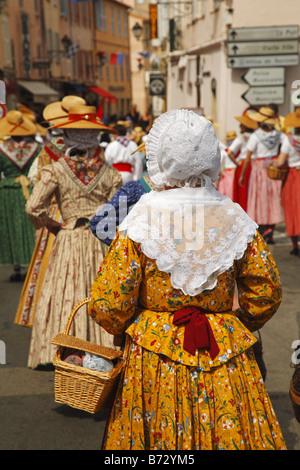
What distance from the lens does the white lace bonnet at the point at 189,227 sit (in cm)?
244

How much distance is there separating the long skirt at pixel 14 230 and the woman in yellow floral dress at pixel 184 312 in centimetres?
548

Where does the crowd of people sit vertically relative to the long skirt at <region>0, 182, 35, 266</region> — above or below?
above

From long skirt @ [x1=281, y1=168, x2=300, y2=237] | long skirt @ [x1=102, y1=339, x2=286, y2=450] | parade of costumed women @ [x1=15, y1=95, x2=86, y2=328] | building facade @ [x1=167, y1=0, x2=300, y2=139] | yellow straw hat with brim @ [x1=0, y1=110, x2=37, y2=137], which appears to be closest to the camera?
long skirt @ [x1=102, y1=339, x2=286, y2=450]

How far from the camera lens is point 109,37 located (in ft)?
176

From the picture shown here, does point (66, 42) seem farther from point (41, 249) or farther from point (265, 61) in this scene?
point (41, 249)

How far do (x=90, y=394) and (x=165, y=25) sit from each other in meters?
29.9

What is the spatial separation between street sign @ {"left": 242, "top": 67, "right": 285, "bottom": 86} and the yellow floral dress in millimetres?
12107

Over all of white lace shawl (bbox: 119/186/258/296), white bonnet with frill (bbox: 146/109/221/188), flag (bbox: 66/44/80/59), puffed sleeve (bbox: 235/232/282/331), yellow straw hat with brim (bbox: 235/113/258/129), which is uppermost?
flag (bbox: 66/44/80/59)

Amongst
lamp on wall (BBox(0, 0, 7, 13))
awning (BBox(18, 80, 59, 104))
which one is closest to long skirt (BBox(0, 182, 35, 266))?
lamp on wall (BBox(0, 0, 7, 13))

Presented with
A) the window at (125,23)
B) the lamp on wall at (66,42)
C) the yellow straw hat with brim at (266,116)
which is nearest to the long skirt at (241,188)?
the yellow straw hat with brim at (266,116)

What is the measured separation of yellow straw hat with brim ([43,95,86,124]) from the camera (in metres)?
5.26

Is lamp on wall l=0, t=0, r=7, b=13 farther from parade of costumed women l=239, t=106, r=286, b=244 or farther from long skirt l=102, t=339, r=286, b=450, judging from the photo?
long skirt l=102, t=339, r=286, b=450

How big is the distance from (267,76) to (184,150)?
13146 millimetres

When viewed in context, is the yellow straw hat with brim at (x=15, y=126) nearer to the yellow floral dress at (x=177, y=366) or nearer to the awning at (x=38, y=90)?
the yellow floral dress at (x=177, y=366)
